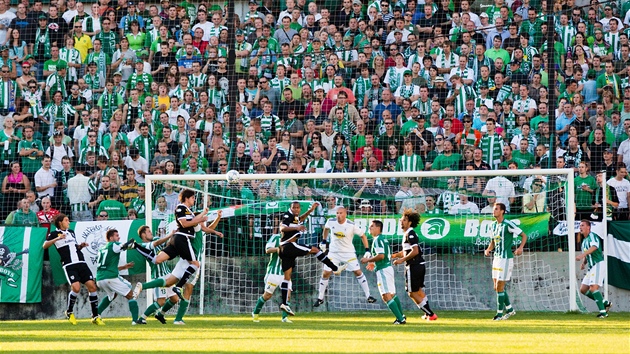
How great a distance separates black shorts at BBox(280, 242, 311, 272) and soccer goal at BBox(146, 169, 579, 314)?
2.31 metres

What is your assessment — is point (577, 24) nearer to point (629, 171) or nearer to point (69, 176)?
point (629, 171)

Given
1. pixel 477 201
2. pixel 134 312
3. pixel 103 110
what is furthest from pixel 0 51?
pixel 477 201

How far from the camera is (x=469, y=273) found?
64.0ft

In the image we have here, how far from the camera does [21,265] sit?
19859mm

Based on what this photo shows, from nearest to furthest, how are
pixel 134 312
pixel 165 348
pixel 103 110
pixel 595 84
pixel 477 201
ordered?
pixel 165 348 → pixel 134 312 → pixel 477 201 → pixel 595 84 → pixel 103 110

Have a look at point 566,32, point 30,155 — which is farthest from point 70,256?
point 566,32

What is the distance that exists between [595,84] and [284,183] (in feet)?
22.3

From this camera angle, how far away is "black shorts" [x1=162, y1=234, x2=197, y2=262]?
15.9 m

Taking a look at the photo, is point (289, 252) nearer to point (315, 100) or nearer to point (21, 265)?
point (315, 100)

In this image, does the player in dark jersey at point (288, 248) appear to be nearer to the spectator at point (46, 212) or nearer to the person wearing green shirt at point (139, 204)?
the person wearing green shirt at point (139, 204)

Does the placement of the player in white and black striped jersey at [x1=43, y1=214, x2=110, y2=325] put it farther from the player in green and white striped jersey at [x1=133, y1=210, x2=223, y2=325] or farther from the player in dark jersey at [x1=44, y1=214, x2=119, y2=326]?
the player in green and white striped jersey at [x1=133, y1=210, x2=223, y2=325]

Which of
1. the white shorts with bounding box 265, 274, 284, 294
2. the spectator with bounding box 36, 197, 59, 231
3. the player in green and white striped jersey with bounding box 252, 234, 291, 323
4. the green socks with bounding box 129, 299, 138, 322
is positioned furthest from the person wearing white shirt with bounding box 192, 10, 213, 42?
the green socks with bounding box 129, 299, 138, 322

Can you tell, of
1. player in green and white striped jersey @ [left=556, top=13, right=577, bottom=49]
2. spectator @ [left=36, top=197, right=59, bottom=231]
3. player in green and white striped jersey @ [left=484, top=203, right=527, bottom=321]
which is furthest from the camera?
player in green and white striped jersey @ [left=556, top=13, right=577, bottom=49]

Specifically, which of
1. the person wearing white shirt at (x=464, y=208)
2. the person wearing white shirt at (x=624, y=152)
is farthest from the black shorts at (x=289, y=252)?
the person wearing white shirt at (x=624, y=152)
